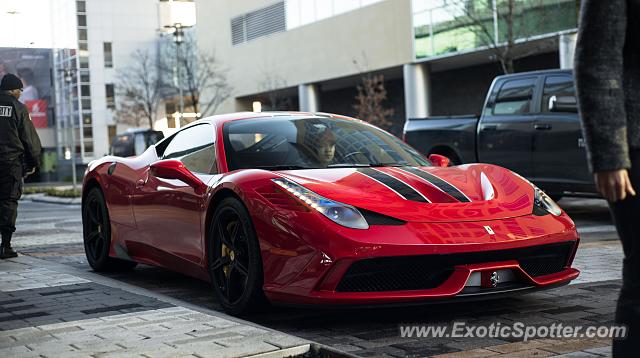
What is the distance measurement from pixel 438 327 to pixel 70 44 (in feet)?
230

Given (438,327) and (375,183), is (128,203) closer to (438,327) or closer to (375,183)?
(375,183)

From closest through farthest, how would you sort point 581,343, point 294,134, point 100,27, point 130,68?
point 581,343, point 294,134, point 130,68, point 100,27

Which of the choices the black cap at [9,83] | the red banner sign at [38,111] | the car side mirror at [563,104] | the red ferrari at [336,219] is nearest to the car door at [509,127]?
the car side mirror at [563,104]

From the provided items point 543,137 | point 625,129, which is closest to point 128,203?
point 625,129

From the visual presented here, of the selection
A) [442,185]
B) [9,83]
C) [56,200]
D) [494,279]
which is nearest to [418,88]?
[56,200]

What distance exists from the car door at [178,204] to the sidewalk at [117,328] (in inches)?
13.0

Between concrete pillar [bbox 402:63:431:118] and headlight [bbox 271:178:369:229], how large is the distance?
2936 centimetres

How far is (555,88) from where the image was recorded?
10.8 m

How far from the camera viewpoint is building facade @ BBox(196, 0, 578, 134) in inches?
1057

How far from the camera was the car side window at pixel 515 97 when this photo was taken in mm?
10984

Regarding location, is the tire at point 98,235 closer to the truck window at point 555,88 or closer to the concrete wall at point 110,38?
the truck window at point 555,88

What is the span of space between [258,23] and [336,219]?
4099 cm

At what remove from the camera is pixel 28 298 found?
582 cm

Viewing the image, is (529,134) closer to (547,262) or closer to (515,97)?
(515,97)
